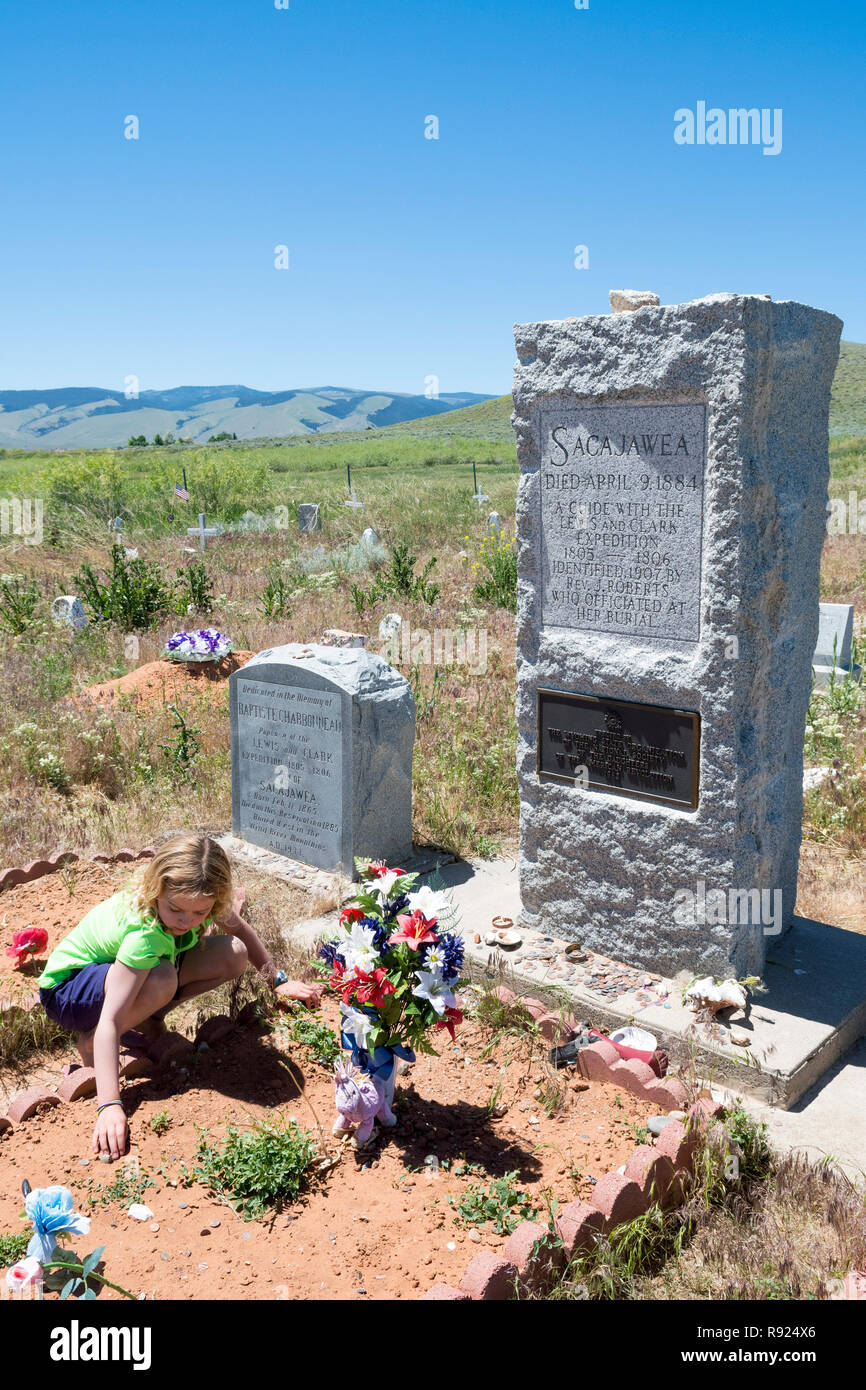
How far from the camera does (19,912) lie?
14.6 ft

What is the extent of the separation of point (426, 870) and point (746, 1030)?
1.95 metres

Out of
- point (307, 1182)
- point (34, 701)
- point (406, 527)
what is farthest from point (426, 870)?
point (406, 527)

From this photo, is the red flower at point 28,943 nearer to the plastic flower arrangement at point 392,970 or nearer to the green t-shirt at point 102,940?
the green t-shirt at point 102,940

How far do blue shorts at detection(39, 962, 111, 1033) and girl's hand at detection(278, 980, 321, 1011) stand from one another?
2.02 ft

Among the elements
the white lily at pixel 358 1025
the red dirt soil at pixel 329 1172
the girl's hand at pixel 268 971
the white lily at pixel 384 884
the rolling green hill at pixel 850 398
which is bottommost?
the red dirt soil at pixel 329 1172

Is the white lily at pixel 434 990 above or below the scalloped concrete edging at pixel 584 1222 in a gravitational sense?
above

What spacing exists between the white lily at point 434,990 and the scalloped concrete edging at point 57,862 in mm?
2613

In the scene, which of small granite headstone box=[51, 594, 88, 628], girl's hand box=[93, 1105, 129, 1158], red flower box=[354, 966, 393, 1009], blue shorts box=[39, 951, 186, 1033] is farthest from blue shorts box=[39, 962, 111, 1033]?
small granite headstone box=[51, 594, 88, 628]

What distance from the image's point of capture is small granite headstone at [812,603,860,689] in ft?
26.9

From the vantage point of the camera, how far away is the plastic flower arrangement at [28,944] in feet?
12.9

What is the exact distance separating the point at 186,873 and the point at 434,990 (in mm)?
851

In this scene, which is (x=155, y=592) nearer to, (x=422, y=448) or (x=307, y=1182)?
(x=307, y=1182)
